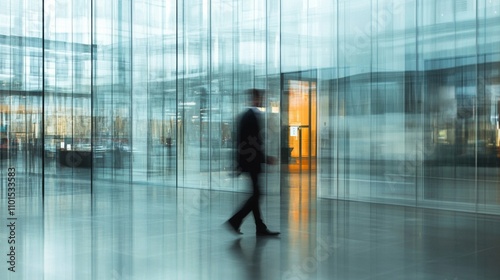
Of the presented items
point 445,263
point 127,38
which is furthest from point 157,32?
point 445,263

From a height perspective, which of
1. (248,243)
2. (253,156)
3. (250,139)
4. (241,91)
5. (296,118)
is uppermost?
(241,91)

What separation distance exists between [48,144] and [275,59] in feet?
19.9

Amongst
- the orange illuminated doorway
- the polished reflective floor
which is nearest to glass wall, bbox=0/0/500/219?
the orange illuminated doorway

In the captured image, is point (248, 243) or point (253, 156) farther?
point (253, 156)

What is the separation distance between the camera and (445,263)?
598 cm

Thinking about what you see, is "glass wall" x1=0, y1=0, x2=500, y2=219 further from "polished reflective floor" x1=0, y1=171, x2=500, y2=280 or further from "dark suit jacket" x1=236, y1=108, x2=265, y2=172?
"dark suit jacket" x1=236, y1=108, x2=265, y2=172

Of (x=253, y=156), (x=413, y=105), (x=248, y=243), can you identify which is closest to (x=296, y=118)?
(x=413, y=105)

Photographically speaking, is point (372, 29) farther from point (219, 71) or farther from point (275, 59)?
point (219, 71)

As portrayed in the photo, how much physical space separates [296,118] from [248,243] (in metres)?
7.96

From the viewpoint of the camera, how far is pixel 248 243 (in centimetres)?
718

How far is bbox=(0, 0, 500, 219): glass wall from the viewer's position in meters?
10.8

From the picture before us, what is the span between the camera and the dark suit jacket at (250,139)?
771 centimetres

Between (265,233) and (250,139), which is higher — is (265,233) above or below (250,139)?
below

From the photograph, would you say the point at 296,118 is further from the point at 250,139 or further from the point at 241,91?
the point at 250,139
